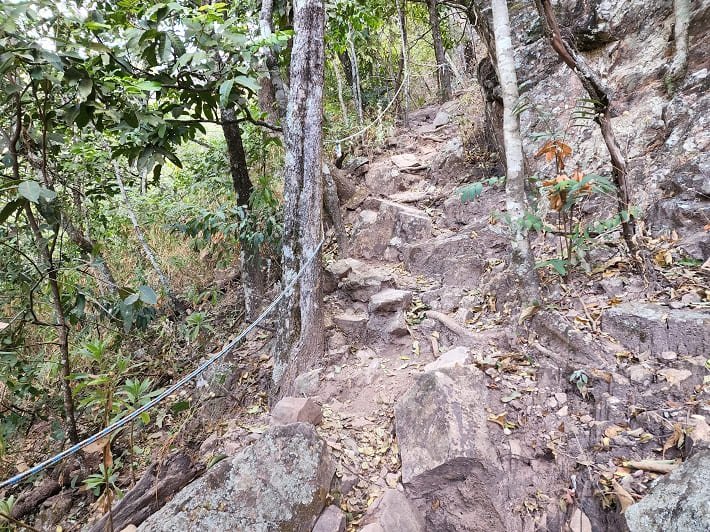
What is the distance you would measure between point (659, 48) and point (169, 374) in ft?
20.6

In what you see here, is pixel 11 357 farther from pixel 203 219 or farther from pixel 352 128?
pixel 352 128

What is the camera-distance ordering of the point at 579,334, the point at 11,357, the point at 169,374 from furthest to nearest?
the point at 169,374 < the point at 579,334 < the point at 11,357

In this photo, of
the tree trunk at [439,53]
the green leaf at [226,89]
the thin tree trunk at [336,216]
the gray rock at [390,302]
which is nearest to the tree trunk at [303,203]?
the gray rock at [390,302]

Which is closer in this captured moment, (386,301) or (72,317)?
(72,317)

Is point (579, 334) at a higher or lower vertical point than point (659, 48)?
lower

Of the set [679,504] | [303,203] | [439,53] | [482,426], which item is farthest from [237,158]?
[439,53]

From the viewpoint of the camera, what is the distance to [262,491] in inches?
76.8

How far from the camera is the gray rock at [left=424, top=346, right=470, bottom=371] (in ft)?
9.16

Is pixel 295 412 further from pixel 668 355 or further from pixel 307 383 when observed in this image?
pixel 668 355

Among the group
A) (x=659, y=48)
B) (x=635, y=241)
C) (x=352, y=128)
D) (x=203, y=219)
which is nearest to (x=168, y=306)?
(x=203, y=219)

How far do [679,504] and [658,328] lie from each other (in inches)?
45.8

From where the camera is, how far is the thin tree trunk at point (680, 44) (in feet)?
11.6

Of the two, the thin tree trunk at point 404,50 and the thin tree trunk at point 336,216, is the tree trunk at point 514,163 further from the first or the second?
the thin tree trunk at point 404,50

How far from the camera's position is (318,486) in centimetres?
210
